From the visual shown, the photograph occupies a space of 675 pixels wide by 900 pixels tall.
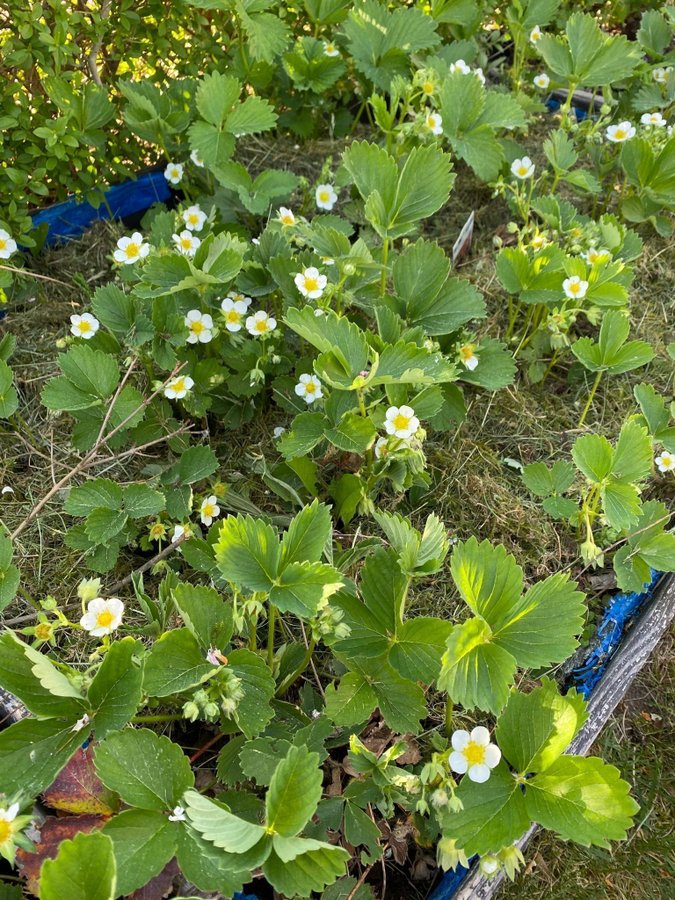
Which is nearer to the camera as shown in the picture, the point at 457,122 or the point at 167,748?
the point at 167,748

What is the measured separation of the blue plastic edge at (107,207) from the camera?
236 centimetres

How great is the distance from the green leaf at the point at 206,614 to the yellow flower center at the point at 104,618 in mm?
128

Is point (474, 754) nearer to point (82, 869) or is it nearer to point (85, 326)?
point (82, 869)

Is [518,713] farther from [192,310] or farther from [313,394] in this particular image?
[192,310]

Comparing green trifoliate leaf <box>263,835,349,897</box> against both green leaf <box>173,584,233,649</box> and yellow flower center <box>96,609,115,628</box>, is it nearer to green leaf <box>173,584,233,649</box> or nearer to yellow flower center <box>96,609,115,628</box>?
green leaf <box>173,584,233,649</box>

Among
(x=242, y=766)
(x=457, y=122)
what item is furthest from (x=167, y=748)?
(x=457, y=122)

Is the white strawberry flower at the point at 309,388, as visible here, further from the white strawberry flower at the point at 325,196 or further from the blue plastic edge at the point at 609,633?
the blue plastic edge at the point at 609,633

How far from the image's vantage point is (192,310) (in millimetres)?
1798

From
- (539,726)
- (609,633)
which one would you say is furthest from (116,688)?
(609,633)

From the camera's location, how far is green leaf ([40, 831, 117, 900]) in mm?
868

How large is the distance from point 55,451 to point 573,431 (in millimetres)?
1409

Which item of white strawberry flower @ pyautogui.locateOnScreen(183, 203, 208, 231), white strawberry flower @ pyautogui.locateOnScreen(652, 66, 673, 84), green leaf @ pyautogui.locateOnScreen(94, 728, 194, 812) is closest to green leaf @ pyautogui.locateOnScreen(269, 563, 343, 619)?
green leaf @ pyautogui.locateOnScreen(94, 728, 194, 812)

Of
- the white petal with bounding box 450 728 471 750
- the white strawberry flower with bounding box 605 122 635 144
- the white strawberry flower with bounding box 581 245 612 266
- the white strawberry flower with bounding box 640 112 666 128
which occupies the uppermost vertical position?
the white strawberry flower with bounding box 640 112 666 128

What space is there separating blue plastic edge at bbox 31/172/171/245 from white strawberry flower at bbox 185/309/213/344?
2.69ft
